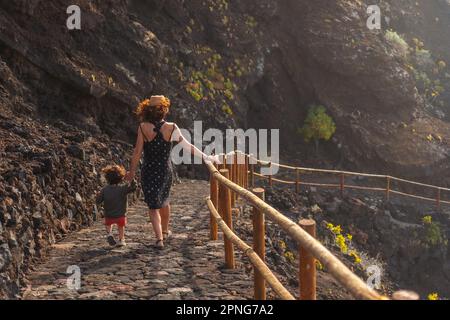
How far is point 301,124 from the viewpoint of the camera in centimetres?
2673

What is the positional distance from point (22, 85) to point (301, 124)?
1686cm

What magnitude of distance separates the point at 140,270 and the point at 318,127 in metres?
20.4

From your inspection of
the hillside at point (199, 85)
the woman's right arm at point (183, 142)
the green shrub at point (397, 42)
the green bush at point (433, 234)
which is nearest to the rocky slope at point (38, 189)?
the hillside at point (199, 85)

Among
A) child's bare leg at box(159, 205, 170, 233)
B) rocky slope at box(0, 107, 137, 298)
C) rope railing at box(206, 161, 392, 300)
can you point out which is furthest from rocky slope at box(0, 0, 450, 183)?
rope railing at box(206, 161, 392, 300)

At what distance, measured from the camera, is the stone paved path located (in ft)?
17.4

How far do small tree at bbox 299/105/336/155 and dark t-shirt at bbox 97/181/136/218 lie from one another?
63.9ft

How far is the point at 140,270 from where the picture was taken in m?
6.01

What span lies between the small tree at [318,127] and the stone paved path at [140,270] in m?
17.9

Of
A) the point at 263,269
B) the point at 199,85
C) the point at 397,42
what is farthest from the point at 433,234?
the point at 263,269

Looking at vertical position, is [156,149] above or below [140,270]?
above

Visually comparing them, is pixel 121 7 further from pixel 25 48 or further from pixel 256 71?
pixel 256 71

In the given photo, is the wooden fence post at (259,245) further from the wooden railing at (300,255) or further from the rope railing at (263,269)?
the rope railing at (263,269)

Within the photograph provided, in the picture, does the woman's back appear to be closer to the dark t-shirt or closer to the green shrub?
the dark t-shirt

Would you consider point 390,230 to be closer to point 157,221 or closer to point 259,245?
point 157,221
